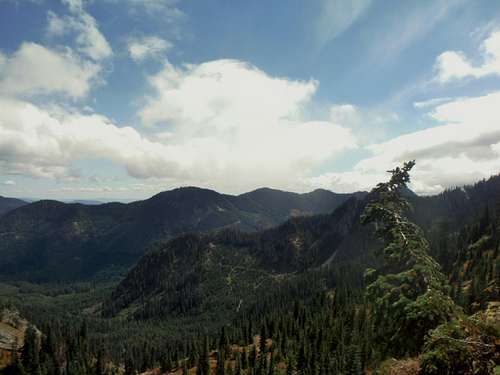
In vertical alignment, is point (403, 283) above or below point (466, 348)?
above

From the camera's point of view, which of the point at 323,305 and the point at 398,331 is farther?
the point at 323,305

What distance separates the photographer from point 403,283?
1967cm

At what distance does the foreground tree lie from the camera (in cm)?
1714

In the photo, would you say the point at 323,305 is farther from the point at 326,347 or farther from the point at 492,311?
the point at 492,311

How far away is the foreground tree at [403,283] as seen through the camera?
1714cm

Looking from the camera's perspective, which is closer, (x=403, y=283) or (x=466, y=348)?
(x=466, y=348)

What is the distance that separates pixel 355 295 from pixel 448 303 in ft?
633

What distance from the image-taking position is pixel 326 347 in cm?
12069

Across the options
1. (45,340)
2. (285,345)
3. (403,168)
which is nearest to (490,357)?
(403,168)

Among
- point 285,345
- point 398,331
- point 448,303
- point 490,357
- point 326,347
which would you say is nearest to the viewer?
point 490,357

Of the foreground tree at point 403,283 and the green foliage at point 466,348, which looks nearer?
the green foliage at point 466,348

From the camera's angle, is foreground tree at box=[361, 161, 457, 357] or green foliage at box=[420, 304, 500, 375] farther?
foreground tree at box=[361, 161, 457, 357]

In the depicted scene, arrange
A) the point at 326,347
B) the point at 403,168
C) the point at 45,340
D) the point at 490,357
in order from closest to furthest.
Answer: the point at 490,357
the point at 403,168
the point at 326,347
the point at 45,340

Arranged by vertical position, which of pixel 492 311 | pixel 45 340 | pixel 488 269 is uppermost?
pixel 492 311
